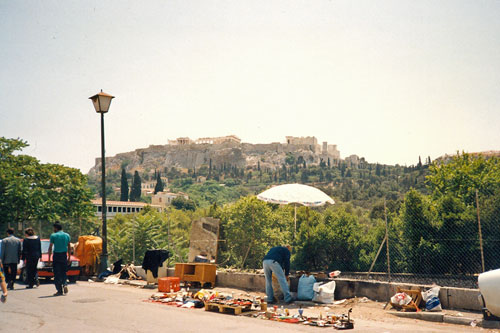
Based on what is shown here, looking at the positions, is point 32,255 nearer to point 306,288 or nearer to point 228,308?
point 228,308

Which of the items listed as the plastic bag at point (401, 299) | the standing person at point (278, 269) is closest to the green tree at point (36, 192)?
the standing person at point (278, 269)

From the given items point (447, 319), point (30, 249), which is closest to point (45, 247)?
point (30, 249)

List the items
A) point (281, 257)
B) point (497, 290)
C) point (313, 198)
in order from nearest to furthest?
point (497, 290) → point (281, 257) → point (313, 198)

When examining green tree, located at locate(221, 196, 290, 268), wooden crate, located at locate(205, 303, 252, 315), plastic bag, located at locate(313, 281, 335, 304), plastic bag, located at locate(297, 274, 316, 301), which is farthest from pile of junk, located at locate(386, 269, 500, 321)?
green tree, located at locate(221, 196, 290, 268)

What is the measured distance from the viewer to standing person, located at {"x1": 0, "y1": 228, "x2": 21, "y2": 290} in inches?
495

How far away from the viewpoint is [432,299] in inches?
346

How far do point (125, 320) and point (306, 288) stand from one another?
433cm

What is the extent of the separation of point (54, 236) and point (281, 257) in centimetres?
602

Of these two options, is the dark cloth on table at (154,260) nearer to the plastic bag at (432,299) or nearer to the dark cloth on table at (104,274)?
the dark cloth on table at (104,274)

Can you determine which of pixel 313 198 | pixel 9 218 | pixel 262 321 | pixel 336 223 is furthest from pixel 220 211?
pixel 262 321

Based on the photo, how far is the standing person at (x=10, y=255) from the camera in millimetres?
12562

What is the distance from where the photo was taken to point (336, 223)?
16.1 meters

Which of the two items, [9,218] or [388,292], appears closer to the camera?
[388,292]

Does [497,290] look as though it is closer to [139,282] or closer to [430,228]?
[430,228]
